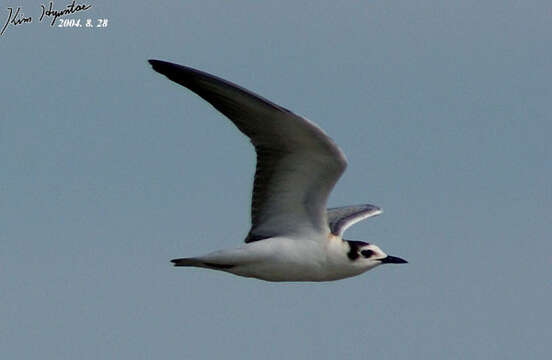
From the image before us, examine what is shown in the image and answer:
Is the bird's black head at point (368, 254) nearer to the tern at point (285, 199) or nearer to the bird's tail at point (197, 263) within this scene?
the tern at point (285, 199)

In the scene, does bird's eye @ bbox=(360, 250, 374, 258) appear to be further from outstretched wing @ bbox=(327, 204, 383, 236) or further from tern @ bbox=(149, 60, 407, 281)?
outstretched wing @ bbox=(327, 204, 383, 236)

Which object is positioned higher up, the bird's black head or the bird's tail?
the bird's black head

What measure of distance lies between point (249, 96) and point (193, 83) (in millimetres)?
768

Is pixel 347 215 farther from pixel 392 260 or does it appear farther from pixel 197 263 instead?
pixel 197 263

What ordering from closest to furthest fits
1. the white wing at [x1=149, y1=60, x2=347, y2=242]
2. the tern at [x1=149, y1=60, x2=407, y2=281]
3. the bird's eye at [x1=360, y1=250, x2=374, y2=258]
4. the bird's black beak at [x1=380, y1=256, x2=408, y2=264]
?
the white wing at [x1=149, y1=60, x2=347, y2=242]
the tern at [x1=149, y1=60, x2=407, y2=281]
the bird's eye at [x1=360, y1=250, x2=374, y2=258]
the bird's black beak at [x1=380, y1=256, x2=408, y2=264]

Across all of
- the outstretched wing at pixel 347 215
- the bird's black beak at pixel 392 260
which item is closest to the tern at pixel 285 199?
the bird's black beak at pixel 392 260

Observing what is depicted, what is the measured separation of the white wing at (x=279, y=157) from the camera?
1680 centimetres

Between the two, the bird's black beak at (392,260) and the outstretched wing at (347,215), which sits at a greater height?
the outstretched wing at (347,215)

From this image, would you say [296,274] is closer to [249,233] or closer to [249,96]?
[249,233]

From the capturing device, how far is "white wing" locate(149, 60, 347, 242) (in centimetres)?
1680

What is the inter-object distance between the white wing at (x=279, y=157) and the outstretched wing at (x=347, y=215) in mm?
1668

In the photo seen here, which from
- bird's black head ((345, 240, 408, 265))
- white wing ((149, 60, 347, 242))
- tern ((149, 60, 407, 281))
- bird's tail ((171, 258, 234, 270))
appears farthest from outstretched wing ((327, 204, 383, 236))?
bird's tail ((171, 258, 234, 270))

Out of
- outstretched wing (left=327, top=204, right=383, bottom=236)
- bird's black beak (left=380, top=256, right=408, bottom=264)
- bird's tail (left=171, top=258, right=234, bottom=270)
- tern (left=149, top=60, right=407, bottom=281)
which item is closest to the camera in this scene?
tern (left=149, top=60, right=407, bottom=281)

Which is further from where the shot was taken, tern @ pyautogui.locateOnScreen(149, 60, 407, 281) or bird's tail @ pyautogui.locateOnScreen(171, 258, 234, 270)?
bird's tail @ pyautogui.locateOnScreen(171, 258, 234, 270)
